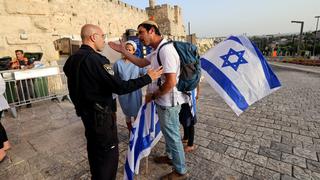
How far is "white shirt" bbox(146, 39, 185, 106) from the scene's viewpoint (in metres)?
1.79

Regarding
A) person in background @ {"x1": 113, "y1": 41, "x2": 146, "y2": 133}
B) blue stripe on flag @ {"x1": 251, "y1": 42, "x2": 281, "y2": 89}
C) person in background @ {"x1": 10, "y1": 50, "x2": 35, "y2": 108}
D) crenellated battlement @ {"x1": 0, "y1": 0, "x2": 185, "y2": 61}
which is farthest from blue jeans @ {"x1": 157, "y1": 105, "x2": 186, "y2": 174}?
crenellated battlement @ {"x1": 0, "y1": 0, "x2": 185, "y2": 61}

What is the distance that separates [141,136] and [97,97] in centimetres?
86

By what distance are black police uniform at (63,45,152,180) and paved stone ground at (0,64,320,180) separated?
0.69 metres

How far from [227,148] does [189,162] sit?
713 mm

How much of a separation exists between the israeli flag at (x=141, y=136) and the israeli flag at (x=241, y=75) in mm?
995

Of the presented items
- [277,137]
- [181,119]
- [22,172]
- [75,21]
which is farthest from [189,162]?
[75,21]

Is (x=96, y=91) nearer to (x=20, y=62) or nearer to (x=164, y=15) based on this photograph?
(x=20, y=62)

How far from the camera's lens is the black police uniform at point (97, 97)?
59.1 inches

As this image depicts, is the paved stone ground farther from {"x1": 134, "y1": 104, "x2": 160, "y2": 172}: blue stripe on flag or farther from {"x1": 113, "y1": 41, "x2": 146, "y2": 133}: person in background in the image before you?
{"x1": 113, "y1": 41, "x2": 146, "y2": 133}: person in background


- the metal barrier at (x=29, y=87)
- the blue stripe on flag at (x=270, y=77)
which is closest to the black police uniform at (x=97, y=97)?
the blue stripe on flag at (x=270, y=77)

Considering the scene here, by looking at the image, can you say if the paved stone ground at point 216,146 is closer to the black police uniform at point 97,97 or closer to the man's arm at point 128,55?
the black police uniform at point 97,97

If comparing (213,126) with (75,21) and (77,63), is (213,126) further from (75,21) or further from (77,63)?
(75,21)

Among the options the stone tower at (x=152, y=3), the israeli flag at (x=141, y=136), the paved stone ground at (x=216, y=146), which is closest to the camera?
the israeli flag at (x=141, y=136)

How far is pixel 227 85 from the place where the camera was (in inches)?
97.6
